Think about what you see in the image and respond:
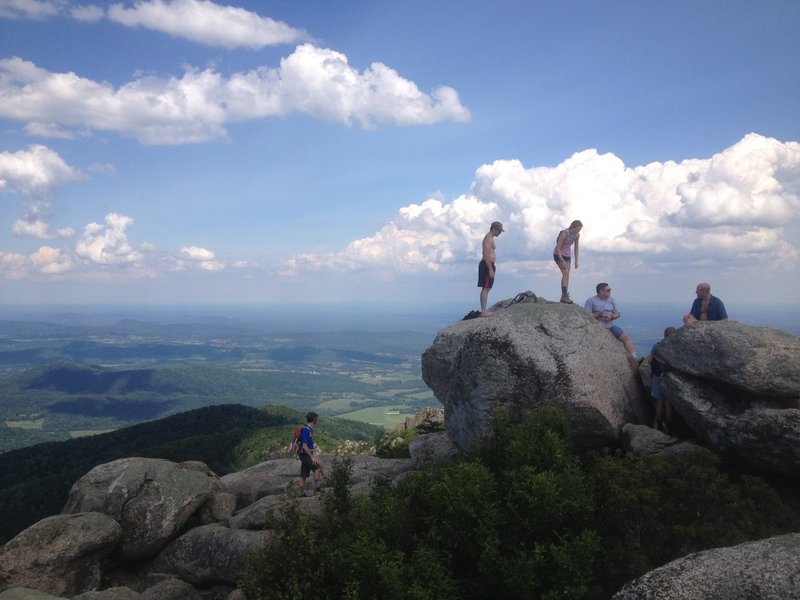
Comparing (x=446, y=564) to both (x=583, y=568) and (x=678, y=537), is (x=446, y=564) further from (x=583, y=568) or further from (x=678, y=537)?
(x=678, y=537)

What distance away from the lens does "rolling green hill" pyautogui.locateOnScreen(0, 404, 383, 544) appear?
164 ft

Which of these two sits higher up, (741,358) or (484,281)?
(484,281)

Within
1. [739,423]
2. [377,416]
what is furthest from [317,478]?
Result: [377,416]

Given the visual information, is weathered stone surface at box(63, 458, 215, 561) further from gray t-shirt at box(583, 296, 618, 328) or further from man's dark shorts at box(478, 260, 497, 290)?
gray t-shirt at box(583, 296, 618, 328)

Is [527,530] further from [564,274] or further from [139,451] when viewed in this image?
[139,451]

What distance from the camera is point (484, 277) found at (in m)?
21.7

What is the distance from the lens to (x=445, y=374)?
22.5 metres

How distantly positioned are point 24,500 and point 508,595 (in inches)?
2239

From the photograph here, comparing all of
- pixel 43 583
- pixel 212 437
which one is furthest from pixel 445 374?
pixel 212 437

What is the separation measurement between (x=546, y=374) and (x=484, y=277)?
631cm

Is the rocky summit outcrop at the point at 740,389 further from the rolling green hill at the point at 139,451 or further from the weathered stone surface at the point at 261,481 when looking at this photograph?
the rolling green hill at the point at 139,451

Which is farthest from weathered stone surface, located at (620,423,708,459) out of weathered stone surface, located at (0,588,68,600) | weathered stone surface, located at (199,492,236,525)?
weathered stone surface, located at (0,588,68,600)

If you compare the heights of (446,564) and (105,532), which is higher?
(446,564)

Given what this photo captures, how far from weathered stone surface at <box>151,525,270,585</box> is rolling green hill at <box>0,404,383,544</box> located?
1897 cm
